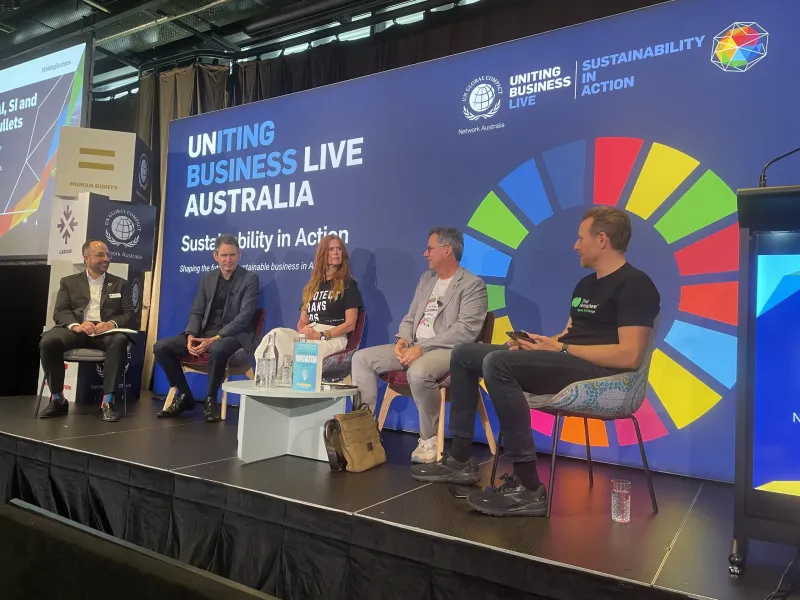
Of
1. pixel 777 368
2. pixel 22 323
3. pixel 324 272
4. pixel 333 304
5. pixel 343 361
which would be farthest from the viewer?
pixel 22 323

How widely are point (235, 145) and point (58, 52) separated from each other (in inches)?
97.9

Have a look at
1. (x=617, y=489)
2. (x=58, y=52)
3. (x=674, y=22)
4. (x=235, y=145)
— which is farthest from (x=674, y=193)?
(x=58, y=52)

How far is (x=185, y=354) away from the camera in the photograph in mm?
3996

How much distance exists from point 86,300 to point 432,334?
8.24 ft

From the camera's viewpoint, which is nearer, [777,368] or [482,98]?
[777,368]

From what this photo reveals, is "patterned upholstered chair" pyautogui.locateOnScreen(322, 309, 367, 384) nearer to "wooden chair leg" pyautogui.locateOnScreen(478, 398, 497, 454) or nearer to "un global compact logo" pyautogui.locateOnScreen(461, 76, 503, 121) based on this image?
"wooden chair leg" pyautogui.locateOnScreen(478, 398, 497, 454)

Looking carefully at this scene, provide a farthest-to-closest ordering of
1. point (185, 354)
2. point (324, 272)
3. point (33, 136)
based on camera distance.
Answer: point (33, 136)
point (185, 354)
point (324, 272)

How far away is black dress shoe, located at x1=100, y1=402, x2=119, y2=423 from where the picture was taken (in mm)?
3635

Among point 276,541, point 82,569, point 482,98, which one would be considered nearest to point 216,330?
Answer: point 276,541

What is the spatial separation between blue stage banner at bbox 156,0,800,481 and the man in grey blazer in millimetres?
495

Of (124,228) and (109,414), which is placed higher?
(124,228)

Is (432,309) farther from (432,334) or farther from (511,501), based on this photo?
(511,501)

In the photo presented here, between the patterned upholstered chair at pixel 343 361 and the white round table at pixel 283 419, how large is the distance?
1.54ft

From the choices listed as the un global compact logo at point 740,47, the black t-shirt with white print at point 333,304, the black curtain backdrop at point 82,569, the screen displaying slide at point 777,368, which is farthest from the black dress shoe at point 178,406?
the un global compact logo at point 740,47
